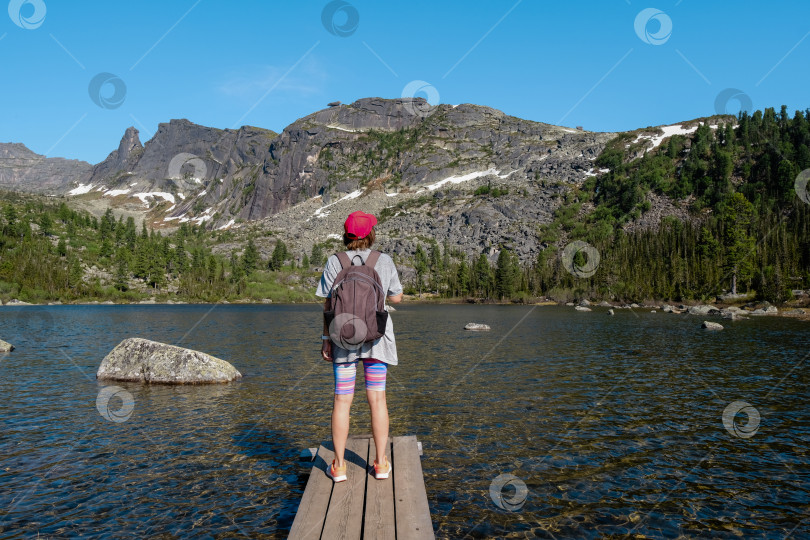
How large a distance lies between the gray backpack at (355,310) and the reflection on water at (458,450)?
351cm

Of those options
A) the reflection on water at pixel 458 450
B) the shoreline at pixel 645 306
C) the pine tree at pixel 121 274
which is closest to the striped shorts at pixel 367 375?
the reflection on water at pixel 458 450

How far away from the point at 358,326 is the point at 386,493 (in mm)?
2646

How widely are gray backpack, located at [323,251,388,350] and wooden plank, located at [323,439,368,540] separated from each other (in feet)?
7.44

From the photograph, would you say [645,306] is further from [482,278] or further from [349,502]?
[349,502]

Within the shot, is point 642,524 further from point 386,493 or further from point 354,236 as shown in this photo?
point 354,236

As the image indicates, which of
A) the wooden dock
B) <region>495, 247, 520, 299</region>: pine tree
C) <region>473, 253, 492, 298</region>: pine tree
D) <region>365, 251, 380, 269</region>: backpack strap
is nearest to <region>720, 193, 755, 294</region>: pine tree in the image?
<region>495, 247, 520, 299</region>: pine tree

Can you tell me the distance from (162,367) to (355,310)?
17031mm

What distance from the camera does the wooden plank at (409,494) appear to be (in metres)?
5.96

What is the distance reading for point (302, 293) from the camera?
640 feet

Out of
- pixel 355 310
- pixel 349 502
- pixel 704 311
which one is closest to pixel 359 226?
pixel 355 310

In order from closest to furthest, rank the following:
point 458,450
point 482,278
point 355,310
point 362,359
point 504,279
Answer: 1. point 355,310
2. point 362,359
3. point 458,450
4. point 504,279
5. point 482,278

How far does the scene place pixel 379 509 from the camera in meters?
6.56

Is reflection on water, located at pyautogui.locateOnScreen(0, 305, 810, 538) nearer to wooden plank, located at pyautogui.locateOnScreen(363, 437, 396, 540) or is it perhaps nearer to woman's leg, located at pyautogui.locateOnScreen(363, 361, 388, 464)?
wooden plank, located at pyautogui.locateOnScreen(363, 437, 396, 540)

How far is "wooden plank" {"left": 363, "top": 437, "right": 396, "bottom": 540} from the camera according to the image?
19.4 feet
